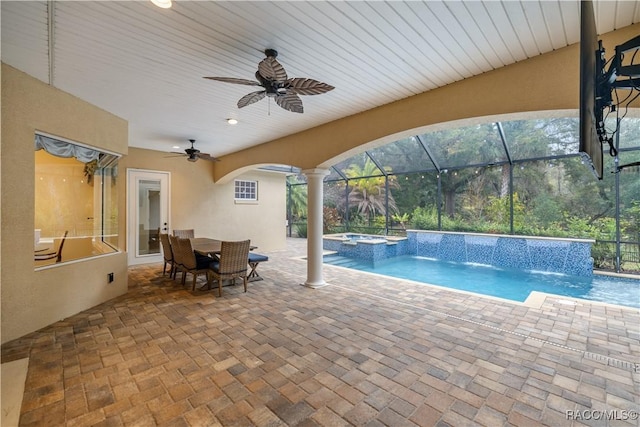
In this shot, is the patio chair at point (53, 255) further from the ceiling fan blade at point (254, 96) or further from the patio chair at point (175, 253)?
the ceiling fan blade at point (254, 96)

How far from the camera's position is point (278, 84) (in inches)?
112

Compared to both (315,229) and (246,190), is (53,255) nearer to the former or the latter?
(315,229)

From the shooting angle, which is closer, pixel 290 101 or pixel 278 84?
pixel 278 84

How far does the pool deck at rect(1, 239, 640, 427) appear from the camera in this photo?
6.73 feet

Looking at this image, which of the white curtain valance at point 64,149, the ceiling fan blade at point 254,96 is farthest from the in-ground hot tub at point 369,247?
the white curtain valance at point 64,149

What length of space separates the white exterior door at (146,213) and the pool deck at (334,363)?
332 centimetres

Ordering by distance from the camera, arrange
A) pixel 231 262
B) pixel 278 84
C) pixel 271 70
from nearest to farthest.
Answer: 1. pixel 271 70
2. pixel 278 84
3. pixel 231 262

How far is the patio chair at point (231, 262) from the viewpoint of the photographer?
4676 mm

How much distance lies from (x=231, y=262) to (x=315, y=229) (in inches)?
65.6

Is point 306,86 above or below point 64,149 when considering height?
above

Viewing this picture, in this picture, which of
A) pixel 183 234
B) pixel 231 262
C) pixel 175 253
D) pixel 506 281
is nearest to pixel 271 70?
pixel 231 262

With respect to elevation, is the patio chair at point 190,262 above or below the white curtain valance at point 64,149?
below

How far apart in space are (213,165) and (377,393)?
26.8 feet

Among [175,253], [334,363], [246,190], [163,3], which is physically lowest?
[334,363]
